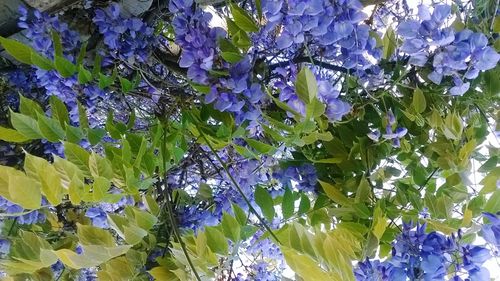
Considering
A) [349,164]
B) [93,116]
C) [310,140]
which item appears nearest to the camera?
[310,140]

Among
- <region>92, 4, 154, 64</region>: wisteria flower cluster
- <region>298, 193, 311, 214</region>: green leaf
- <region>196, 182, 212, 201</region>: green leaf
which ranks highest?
<region>92, 4, 154, 64</region>: wisteria flower cluster

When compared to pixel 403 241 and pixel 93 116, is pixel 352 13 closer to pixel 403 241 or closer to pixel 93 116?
pixel 403 241

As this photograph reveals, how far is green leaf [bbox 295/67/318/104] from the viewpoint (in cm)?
52

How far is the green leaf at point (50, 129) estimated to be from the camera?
1.93ft

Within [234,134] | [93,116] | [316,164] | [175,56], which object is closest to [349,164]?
[316,164]

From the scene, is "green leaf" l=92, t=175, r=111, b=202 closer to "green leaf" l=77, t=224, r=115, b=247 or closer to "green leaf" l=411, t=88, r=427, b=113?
"green leaf" l=77, t=224, r=115, b=247

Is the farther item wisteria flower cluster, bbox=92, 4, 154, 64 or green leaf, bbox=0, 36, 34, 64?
wisteria flower cluster, bbox=92, 4, 154, 64

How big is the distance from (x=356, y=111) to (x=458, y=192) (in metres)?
0.18

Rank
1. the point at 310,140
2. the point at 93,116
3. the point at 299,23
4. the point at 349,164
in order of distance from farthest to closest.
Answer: the point at 93,116 → the point at 349,164 → the point at 310,140 → the point at 299,23

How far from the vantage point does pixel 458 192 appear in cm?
73

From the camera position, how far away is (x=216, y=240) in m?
0.66

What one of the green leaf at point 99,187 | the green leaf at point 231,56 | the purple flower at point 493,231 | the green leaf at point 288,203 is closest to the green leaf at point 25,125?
the green leaf at point 99,187

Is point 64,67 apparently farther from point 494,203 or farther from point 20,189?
point 494,203

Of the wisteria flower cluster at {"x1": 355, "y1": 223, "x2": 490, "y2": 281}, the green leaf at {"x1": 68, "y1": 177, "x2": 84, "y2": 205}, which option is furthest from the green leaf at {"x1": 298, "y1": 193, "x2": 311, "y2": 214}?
the green leaf at {"x1": 68, "y1": 177, "x2": 84, "y2": 205}
